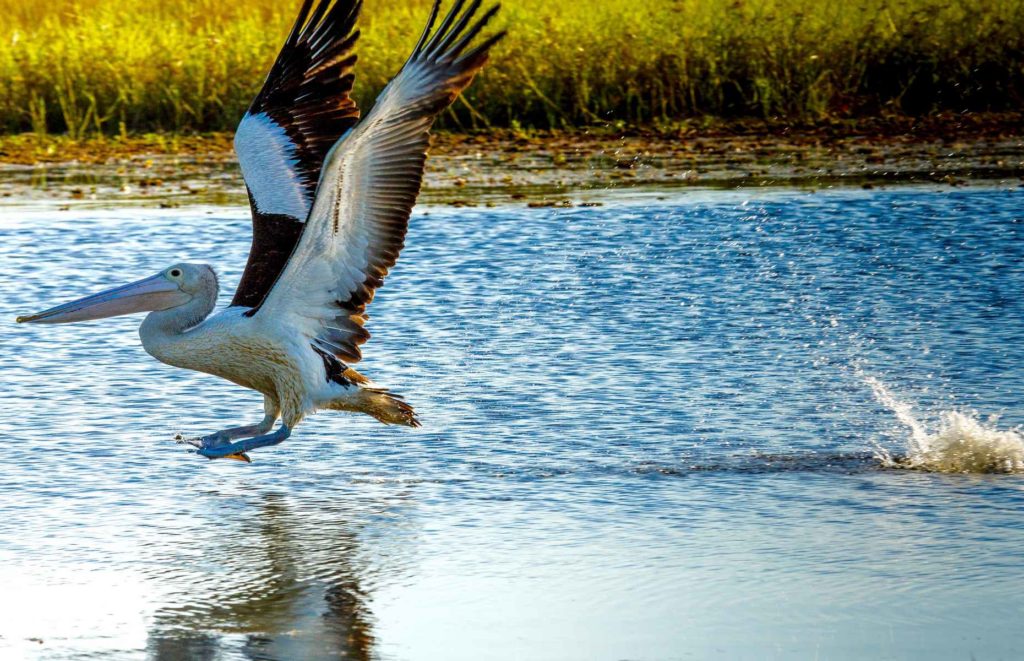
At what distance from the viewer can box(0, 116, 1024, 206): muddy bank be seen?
11.6 metres

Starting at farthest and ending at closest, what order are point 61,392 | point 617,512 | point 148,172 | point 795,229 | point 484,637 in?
point 148,172 < point 795,229 < point 61,392 < point 617,512 < point 484,637

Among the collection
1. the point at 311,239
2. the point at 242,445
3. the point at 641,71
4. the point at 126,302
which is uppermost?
the point at 311,239

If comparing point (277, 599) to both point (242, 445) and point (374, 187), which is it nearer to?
point (242, 445)

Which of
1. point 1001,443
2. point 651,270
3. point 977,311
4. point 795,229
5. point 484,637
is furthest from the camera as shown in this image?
point 795,229

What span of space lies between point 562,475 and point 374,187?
3.62 ft

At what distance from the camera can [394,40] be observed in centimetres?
1430

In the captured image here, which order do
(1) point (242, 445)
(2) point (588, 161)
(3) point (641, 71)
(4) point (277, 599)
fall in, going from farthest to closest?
(3) point (641, 71)
(2) point (588, 161)
(1) point (242, 445)
(4) point (277, 599)

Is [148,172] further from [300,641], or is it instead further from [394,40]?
[300,641]

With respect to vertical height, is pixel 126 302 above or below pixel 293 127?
below

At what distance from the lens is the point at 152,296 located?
5609mm

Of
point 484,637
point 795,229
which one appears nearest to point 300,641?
point 484,637

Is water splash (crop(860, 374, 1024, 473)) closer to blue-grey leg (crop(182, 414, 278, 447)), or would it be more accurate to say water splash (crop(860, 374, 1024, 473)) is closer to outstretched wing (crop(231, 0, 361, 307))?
blue-grey leg (crop(182, 414, 278, 447))

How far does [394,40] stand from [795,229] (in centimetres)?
544

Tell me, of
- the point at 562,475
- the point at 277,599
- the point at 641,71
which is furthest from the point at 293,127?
the point at 641,71
